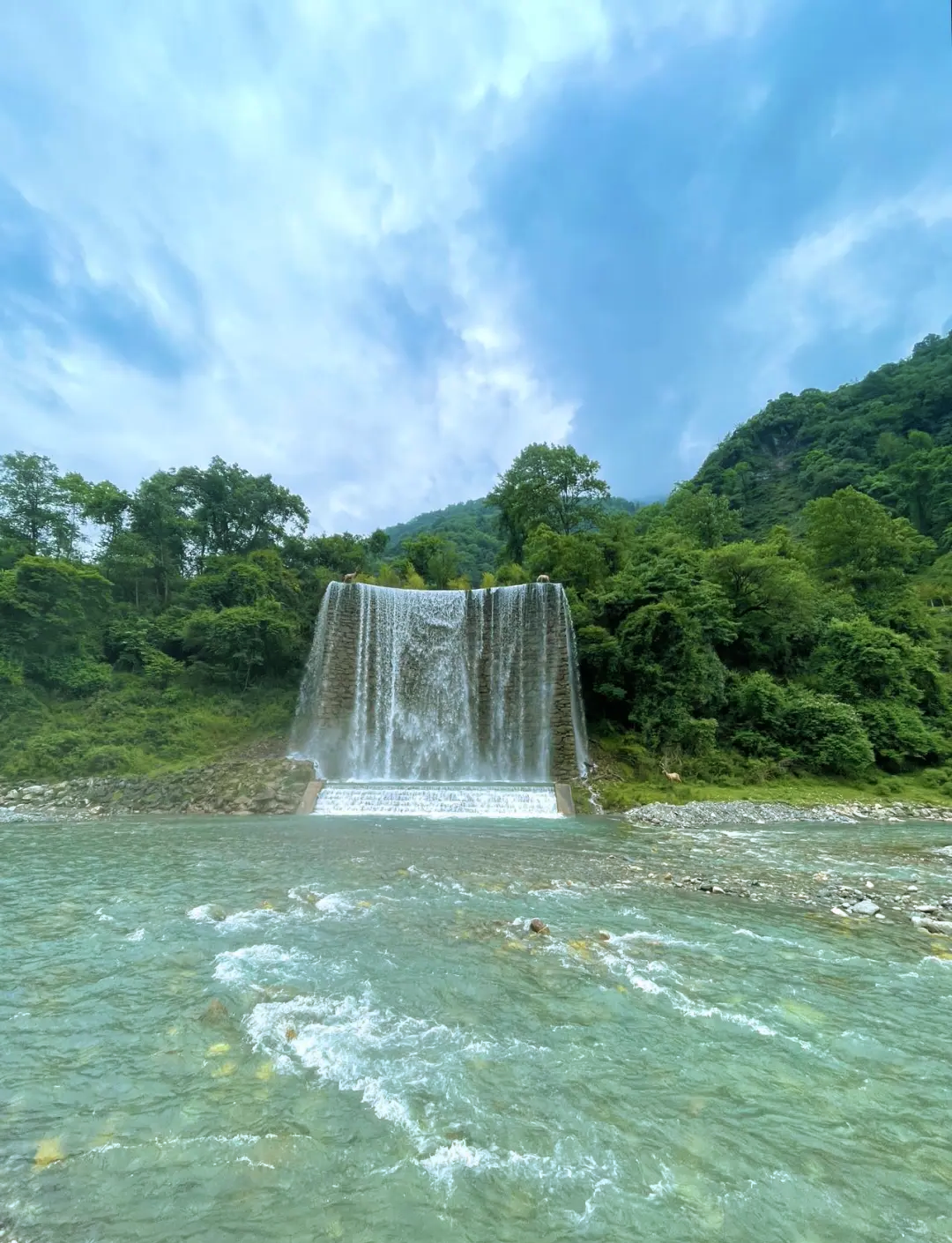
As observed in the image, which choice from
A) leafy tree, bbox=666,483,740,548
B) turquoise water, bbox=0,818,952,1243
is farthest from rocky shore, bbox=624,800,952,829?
leafy tree, bbox=666,483,740,548

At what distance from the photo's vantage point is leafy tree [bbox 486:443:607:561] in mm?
32844

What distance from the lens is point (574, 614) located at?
70.6 ft

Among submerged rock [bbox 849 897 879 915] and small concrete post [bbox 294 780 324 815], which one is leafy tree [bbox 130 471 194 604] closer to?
small concrete post [bbox 294 780 324 815]

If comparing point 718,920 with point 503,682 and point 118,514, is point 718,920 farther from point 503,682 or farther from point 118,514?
point 118,514

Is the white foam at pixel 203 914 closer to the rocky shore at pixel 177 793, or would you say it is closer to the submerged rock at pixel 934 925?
the submerged rock at pixel 934 925

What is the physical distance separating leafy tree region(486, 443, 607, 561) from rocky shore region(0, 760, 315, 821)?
2092 cm

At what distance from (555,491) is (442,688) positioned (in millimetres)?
16190

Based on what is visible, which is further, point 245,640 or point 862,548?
point 862,548

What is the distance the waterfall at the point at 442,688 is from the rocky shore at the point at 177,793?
10.6ft

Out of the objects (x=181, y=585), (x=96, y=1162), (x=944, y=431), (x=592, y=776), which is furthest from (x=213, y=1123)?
(x=944, y=431)

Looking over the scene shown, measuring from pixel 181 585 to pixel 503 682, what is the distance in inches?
714

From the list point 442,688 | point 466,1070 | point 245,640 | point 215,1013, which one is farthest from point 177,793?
point 466,1070

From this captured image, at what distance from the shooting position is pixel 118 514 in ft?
95.9

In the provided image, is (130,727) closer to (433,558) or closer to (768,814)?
(433,558)
